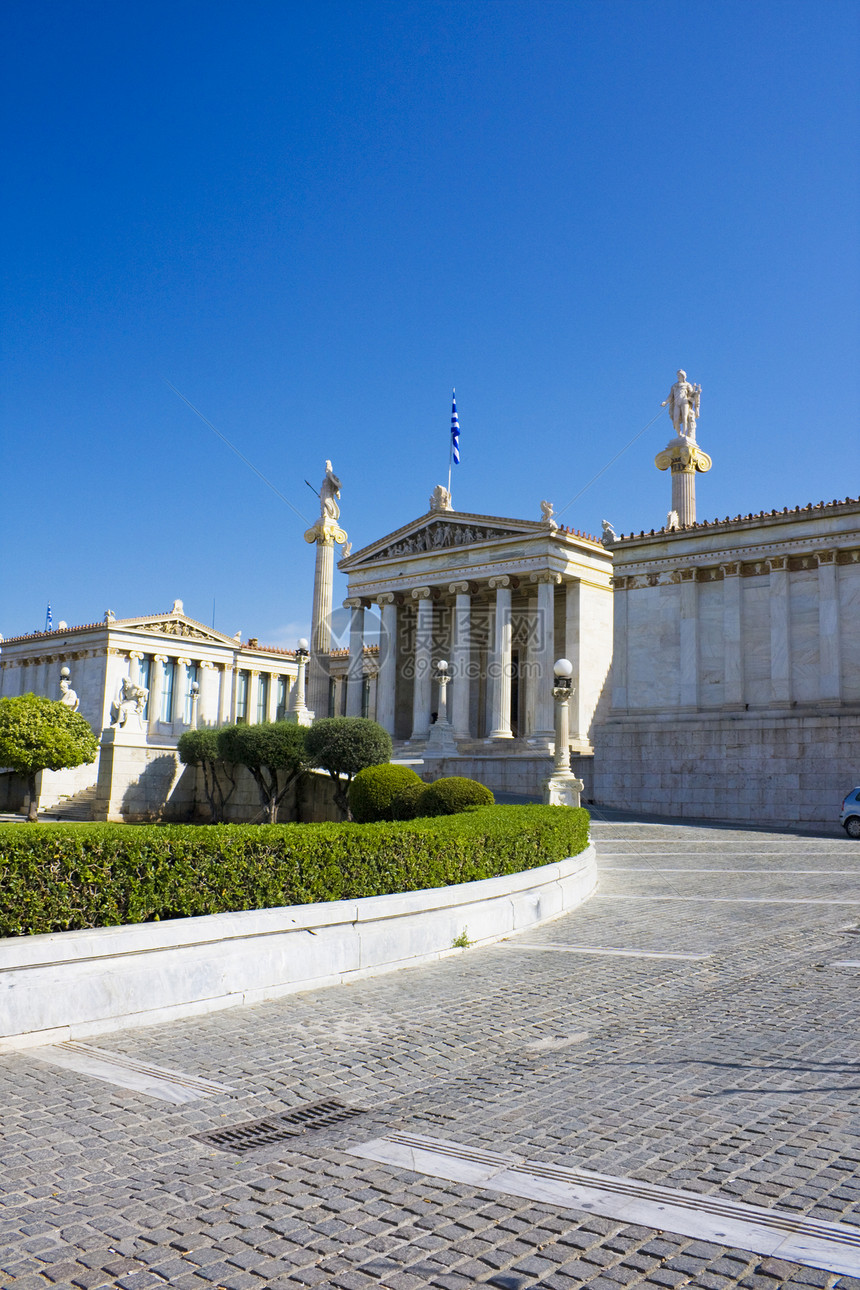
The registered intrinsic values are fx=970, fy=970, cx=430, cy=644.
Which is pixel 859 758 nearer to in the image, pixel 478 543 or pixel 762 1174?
pixel 478 543

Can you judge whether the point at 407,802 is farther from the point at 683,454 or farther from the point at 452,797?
the point at 683,454

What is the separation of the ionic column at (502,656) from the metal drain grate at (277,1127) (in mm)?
38794

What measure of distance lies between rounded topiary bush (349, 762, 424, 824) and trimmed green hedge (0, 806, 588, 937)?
1000 cm

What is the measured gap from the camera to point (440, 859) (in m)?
11.5

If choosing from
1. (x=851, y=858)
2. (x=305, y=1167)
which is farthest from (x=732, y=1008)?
(x=851, y=858)

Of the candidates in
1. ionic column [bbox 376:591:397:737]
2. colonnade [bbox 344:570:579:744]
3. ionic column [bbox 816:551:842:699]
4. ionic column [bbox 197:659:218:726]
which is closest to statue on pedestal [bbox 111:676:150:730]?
colonnade [bbox 344:570:579:744]

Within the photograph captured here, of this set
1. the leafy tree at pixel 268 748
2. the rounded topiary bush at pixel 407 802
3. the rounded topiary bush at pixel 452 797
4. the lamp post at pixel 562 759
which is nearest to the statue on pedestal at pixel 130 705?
the leafy tree at pixel 268 748

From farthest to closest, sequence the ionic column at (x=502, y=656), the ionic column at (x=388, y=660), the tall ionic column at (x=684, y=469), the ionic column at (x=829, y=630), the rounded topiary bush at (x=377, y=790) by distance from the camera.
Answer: the ionic column at (x=388, y=660), the ionic column at (x=502, y=656), the tall ionic column at (x=684, y=469), the ionic column at (x=829, y=630), the rounded topiary bush at (x=377, y=790)

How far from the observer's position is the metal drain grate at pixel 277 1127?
4.93m

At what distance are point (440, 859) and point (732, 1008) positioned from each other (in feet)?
14.5

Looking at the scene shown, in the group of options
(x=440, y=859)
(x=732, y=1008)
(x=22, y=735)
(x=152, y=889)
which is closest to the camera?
(x=732, y=1008)

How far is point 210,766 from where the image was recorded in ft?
116

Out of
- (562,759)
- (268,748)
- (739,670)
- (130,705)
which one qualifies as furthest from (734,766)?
(130,705)

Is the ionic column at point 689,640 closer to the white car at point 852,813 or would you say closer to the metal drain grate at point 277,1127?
the white car at point 852,813
